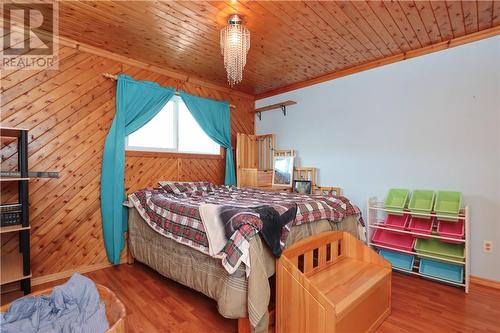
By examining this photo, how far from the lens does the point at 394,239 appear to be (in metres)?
2.94

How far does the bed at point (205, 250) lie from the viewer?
163 cm

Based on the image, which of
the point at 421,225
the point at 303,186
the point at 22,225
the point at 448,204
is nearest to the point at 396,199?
the point at 421,225

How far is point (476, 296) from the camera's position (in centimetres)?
229

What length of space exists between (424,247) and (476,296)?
547mm

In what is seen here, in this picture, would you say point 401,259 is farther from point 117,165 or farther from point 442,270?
point 117,165

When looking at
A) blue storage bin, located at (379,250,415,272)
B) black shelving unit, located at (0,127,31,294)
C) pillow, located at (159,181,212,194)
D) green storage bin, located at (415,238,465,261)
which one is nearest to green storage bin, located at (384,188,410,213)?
green storage bin, located at (415,238,465,261)

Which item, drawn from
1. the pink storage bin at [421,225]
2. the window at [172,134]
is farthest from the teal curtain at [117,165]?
the pink storage bin at [421,225]

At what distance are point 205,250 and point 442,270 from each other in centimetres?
241

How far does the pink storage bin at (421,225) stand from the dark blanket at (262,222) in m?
1.76

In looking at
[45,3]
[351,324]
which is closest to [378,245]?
[351,324]

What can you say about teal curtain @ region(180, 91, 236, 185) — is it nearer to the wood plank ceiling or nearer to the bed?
the wood plank ceiling

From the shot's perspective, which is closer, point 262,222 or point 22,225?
point 262,222

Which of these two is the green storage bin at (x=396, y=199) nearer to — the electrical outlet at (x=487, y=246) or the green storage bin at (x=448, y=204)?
the green storage bin at (x=448, y=204)

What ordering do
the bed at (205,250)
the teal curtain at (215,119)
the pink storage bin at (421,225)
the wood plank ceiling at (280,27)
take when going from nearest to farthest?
the bed at (205,250) → the wood plank ceiling at (280,27) → the pink storage bin at (421,225) → the teal curtain at (215,119)
